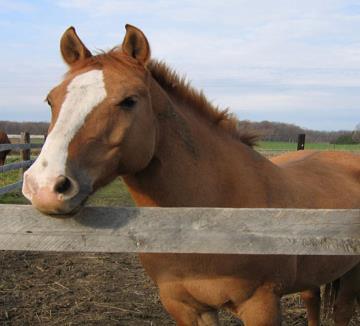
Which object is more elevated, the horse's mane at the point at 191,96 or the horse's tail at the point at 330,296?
the horse's mane at the point at 191,96

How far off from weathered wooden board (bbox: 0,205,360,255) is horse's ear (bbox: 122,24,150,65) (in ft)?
3.37

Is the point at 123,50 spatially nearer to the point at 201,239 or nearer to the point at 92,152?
the point at 92,152

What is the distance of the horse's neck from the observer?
2.92 meters

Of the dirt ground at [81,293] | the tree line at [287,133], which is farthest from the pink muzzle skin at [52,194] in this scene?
the dirt ground at [81,293]

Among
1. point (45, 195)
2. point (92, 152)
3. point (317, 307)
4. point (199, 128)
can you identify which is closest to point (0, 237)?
point (45, 195)

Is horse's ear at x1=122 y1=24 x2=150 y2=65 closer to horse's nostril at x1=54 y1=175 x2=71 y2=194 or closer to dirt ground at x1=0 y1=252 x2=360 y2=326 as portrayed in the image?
horse's nostril at x1=54 y1=175 x2=71 y2=194

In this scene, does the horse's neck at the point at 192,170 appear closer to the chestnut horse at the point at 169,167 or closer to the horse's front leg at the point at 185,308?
the chestnut horse at the point at 169,167

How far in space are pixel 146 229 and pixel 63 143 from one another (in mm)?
550

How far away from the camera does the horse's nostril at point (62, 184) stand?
6.74ft

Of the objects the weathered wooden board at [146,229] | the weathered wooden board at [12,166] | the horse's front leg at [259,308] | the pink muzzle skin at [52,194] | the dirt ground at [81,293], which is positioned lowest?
the dirt ground at [81,293]

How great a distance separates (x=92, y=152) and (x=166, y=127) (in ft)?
2.28

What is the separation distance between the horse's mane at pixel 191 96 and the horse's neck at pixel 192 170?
0.07 meters

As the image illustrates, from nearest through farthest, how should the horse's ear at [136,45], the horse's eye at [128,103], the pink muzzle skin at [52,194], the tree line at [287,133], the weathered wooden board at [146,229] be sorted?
the pink muzzle skin at [52,194] < the weathered wooden board at [146,229] < the horse's eye at [128,103] < the horse's ear at [136,45] < the tree line at [287,133]

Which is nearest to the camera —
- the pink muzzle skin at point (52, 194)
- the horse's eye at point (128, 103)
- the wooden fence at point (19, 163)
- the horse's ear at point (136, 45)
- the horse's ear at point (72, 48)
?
the pink muzzle skin at point (52, 194)
